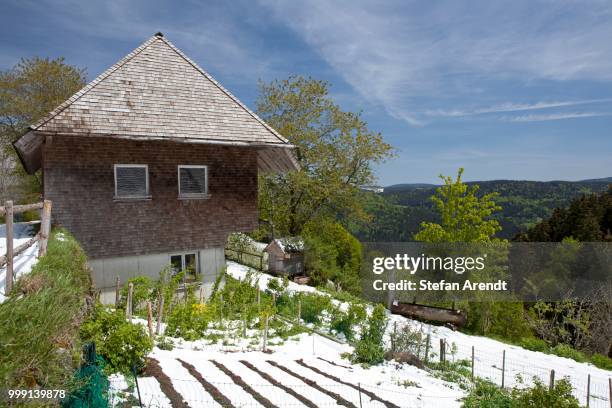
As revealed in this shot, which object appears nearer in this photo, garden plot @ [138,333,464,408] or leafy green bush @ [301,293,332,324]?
garden plot @ [138,333,464,408]

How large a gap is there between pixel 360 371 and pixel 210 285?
22.9ft

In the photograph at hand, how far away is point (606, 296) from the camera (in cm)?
2802

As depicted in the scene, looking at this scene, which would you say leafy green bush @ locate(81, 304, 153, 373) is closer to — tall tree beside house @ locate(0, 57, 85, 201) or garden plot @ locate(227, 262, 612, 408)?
garden plot @ locate(227, 262, 612, 408)

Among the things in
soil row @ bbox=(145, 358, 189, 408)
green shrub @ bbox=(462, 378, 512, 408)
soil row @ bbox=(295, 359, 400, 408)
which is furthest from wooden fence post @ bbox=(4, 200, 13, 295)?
green shrub @ bbox=(462, 378, 512, 408)

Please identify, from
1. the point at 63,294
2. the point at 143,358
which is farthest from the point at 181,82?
the point at 63,294

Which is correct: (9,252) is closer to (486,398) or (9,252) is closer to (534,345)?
(486,398)

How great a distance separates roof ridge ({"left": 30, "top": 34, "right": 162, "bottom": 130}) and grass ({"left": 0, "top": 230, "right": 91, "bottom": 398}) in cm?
769

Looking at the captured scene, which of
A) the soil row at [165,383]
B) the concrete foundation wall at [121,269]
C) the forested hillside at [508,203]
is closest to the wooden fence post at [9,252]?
the soil row at [165,383]

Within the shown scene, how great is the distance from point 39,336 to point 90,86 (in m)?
11.2

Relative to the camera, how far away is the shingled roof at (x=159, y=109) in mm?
12297

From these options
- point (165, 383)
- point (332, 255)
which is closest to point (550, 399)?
point (165, 383)

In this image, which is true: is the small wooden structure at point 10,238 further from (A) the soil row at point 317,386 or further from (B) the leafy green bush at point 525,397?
(B) the leafy green bush at point 525,397

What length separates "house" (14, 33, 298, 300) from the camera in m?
12.5

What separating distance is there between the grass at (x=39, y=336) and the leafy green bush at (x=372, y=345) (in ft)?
28.5
